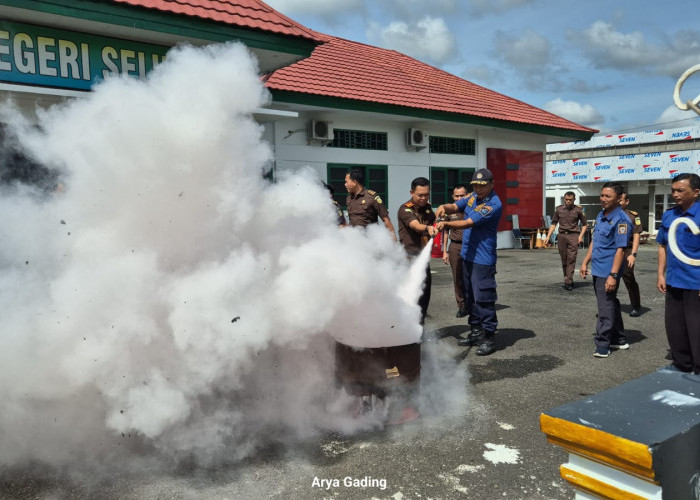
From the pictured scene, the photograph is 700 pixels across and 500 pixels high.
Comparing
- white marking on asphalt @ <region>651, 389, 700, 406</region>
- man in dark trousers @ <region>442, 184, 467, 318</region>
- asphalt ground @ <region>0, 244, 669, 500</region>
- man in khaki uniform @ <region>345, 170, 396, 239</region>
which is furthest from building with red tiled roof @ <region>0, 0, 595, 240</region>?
white marking on asphalt @ <region>651, 389, 700, 406</region>

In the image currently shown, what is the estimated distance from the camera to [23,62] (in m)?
6.21

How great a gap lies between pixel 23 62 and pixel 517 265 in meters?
10.8

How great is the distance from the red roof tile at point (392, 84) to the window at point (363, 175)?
1691 mm

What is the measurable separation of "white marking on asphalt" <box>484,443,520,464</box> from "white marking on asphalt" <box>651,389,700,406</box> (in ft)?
4.84

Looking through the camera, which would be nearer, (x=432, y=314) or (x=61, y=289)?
(x=61, y=289)

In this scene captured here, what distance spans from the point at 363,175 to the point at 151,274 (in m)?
9.97

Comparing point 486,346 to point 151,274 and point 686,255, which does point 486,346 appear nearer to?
point 686,255

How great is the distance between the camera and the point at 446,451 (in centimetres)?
322

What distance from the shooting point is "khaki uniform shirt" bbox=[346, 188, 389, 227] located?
20.1ft

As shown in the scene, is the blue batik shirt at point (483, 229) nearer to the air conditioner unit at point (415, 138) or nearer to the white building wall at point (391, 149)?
the white building wall at point (391, 149)

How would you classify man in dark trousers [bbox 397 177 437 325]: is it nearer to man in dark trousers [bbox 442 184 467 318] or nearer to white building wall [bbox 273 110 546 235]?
man in dark trousers [bbox 442 184 467 318]

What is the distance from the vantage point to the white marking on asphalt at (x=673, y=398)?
67.7 inches

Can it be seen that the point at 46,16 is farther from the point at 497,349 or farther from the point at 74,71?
the point at 497,349

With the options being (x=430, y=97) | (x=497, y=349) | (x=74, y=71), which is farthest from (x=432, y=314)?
(x=430, y=97)
